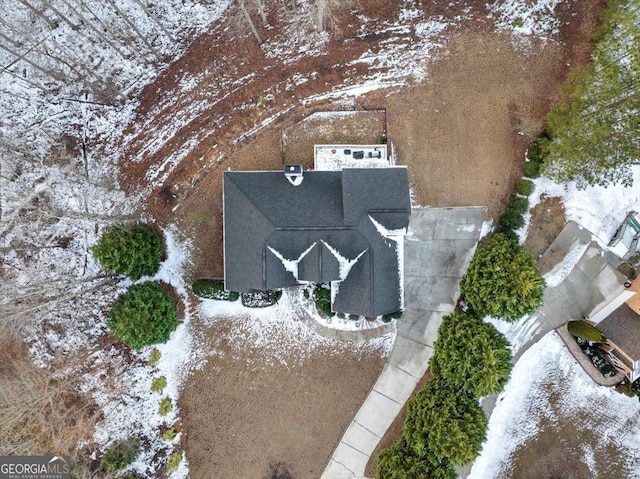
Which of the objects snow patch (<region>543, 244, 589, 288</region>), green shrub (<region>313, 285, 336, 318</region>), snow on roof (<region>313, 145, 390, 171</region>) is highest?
snow on roof (<region>313, 145, 390, 171</region>)

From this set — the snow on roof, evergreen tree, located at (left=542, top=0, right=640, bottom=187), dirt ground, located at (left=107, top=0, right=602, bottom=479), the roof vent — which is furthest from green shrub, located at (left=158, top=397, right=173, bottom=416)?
evergreen tree, located at (left=542, top=0, right=640, bottom=187)

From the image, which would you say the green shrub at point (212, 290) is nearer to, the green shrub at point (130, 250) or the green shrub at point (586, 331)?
the green shrub at point (130, 250)

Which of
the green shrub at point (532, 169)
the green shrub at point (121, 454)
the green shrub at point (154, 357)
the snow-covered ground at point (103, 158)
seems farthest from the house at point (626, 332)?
the green shrub at point (121, 454)

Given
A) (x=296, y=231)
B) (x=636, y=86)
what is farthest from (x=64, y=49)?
(x=636, y=86)

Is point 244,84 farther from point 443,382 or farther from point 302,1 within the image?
point 443,382

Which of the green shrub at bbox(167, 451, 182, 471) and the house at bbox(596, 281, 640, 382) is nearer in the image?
the house at bbox(596, 281, 640, 382)

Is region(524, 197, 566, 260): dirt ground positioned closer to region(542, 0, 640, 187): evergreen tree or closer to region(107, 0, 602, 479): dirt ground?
region(107, 0, 602, 479): dirt ground

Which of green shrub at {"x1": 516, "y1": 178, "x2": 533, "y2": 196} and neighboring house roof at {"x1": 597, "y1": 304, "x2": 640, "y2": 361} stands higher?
green shrub at {"x1": 516, "y1": 178, "x2": 533, "y2": 196}
